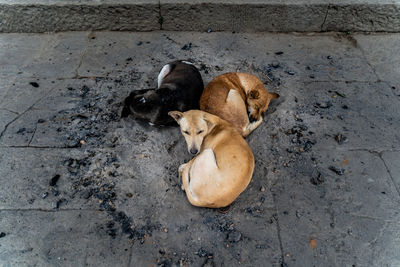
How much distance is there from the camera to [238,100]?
395 cm

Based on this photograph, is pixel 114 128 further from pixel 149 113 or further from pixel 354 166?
pixel 354 166

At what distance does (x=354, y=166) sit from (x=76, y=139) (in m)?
3.83

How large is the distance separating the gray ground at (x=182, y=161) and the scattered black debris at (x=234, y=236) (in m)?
0.01

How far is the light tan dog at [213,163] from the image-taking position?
2.94m

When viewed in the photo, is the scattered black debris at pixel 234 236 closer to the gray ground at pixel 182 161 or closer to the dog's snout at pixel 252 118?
the gray ground at pixel 182 161

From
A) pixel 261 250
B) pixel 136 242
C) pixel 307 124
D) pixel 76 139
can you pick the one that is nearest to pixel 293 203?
pixel 261 250

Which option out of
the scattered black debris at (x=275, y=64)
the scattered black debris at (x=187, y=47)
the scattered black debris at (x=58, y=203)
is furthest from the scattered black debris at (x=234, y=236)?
the scattered black debris at (x=187, y=47)

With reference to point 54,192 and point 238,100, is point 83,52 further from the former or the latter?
point 238,100

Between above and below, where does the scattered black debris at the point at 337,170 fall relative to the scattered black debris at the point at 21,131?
above

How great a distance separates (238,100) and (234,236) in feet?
5.85

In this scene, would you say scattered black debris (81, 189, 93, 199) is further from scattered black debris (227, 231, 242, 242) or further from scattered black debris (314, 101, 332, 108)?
scattered black debris (314, 101, 332, 108)

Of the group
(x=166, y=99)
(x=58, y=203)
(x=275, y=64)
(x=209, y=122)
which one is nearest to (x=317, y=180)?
(x=209, y=122)

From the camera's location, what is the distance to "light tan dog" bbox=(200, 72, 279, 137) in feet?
12.7

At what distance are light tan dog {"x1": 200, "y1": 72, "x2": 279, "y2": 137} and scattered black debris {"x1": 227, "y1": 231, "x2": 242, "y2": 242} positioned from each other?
1.35 meters
